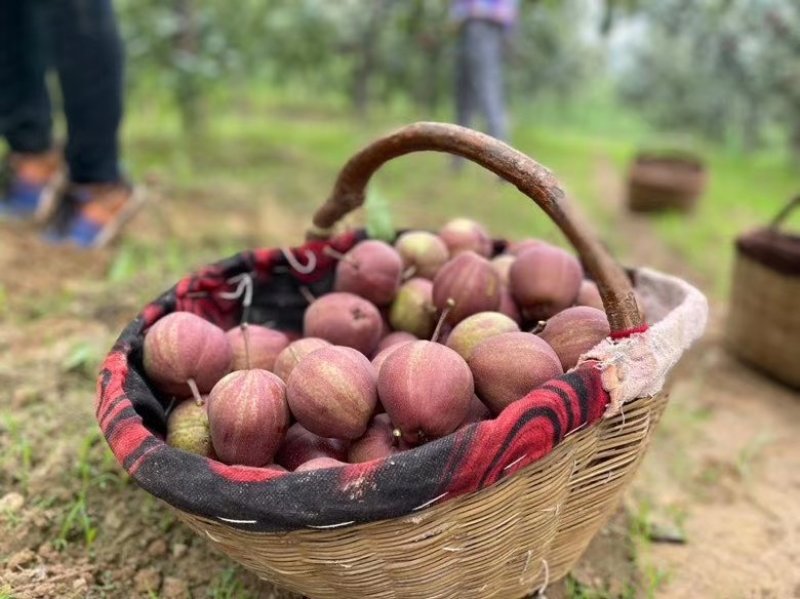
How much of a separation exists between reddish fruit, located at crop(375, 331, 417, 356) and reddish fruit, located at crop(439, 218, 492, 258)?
1.28 ft

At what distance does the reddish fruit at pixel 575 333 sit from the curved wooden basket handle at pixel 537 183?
120 millimetres

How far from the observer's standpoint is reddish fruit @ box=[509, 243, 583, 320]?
1843mm

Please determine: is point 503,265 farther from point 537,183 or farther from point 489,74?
point 489,74

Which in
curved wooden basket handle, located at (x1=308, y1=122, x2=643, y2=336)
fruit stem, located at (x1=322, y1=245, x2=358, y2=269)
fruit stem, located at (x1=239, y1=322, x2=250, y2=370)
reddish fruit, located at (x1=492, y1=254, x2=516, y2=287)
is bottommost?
fruit stem, located at (x1=239, y1=322, x2=250, y2=370)

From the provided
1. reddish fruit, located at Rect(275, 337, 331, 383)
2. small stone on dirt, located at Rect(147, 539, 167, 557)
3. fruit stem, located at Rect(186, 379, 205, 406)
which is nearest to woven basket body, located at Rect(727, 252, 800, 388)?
reddish fruit, located at Rect(275, 337, 331, 383)

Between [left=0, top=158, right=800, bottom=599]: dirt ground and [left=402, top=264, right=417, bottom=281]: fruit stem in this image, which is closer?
[left=0, top=158, right=800, bottom=599]: dirt ground

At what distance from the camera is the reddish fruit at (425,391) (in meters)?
1.36

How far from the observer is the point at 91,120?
3.38 m

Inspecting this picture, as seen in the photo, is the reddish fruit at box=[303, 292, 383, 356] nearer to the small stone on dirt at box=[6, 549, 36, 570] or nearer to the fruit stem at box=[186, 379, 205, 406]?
the fruit stem at box=[186, 379, 205, 406]

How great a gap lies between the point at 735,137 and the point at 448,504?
21032 millimetres

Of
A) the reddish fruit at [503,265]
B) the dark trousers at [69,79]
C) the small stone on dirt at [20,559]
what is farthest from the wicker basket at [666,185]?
the small stone on dirt at [20,559]

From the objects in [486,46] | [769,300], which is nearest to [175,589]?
[769,300]

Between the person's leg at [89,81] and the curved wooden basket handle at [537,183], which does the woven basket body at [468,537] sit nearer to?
the curved wooden basket handle at [537,183]

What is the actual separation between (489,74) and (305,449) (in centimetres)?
568
